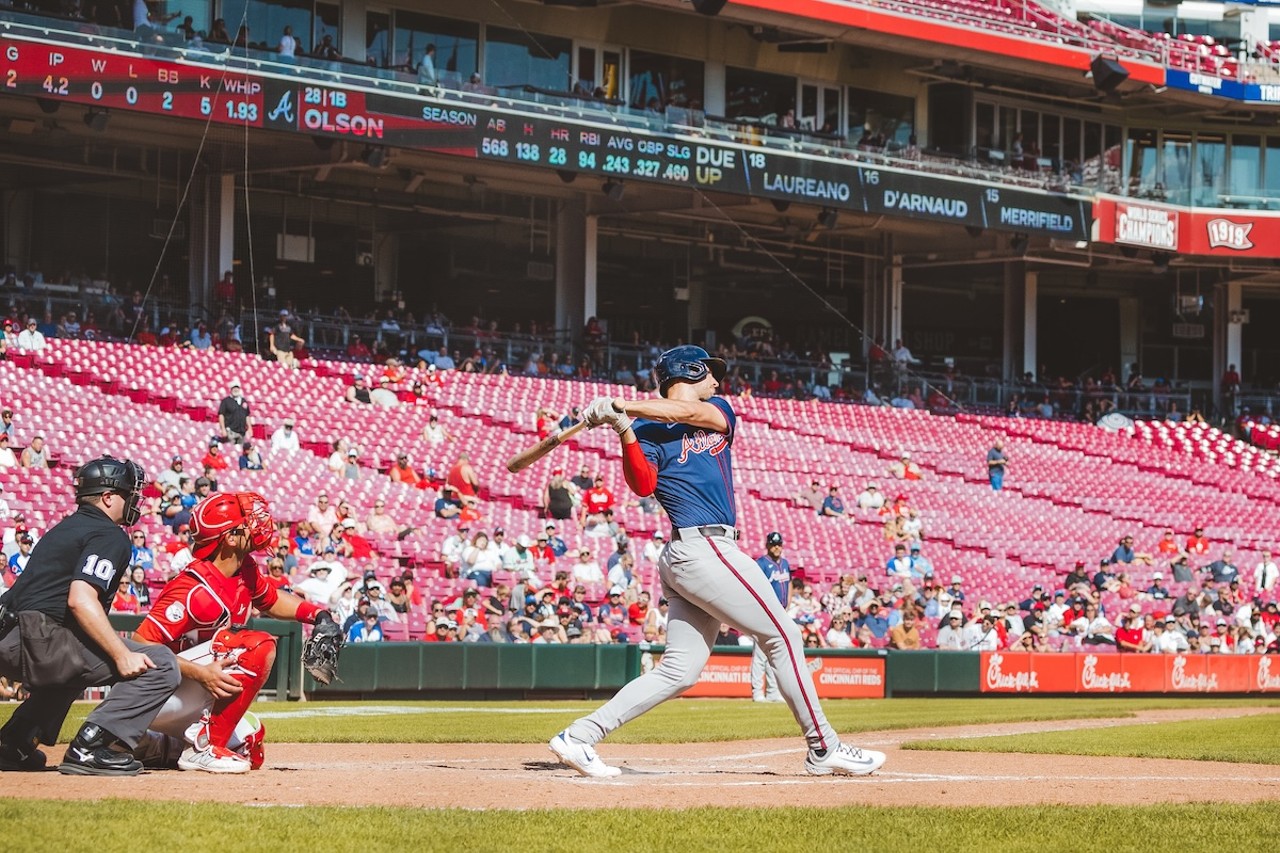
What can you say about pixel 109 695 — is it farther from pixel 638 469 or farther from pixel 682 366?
pixel 682 366

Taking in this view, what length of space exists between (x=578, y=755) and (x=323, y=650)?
1.34 m

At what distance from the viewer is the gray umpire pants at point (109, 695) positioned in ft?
25.7

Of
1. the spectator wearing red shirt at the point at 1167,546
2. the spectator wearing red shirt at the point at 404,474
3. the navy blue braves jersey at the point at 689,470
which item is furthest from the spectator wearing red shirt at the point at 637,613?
the navy blue braves jersey at the point at 689,470

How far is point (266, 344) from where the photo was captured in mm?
31438

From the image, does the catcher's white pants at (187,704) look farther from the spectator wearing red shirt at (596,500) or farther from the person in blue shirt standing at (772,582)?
the spectator wearing red shirt at (596,500)

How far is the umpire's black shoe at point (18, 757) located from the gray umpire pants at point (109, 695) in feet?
0.19

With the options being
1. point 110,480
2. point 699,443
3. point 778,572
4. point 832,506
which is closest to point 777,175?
point 832,506

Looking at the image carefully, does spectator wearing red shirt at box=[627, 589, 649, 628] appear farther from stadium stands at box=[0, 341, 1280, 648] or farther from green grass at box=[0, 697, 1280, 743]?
green grass at box=[0, 697, 1280, 743]

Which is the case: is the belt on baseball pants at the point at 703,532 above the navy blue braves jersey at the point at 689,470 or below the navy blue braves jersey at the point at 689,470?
below

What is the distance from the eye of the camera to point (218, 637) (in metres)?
8.45

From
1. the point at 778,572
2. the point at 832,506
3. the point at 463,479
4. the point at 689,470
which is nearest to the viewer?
the point at 689,470

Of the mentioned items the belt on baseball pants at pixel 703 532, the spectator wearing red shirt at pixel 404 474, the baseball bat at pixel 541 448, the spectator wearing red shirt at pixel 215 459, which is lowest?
the spectator wearing red shirt at pixel 404 474

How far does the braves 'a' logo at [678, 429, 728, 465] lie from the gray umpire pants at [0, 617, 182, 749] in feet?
8.48

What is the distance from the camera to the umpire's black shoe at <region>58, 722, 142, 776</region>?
26.0 ft
